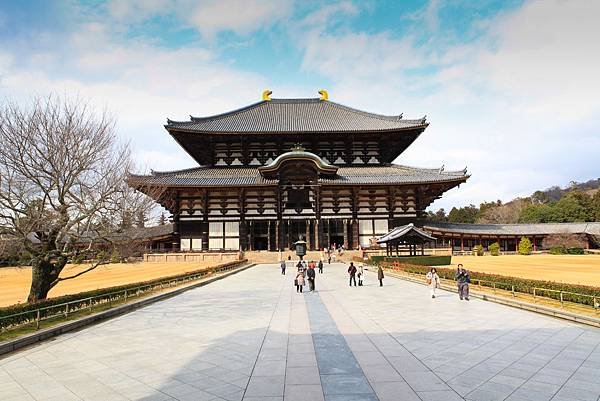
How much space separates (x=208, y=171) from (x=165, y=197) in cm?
737

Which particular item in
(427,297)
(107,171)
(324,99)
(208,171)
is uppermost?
(324,99)

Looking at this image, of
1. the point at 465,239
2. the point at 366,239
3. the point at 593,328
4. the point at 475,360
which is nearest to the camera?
the point at 475,360

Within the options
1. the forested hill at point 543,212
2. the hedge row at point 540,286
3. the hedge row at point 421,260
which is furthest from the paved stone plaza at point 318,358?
the forested hill at point 543,212

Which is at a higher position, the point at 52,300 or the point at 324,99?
the point at 324,99

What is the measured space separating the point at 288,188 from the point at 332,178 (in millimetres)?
5774

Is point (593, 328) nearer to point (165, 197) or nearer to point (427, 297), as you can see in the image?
point (427, 297)

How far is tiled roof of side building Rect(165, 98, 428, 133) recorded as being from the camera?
162 feet

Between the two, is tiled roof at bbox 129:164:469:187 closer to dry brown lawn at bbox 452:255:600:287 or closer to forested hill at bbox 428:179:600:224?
dry brown lawn at bbox 452:255:600:287

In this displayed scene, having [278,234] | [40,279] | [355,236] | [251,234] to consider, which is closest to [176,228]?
[251,234]

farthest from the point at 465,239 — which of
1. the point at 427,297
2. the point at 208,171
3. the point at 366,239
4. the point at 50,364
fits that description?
the point at 50,364

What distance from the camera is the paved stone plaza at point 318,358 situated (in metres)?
6.22

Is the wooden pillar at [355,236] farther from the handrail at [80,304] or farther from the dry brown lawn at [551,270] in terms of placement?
the handrail at [80,304]

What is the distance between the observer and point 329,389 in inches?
245

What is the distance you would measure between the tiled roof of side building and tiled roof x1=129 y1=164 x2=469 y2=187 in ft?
17.6
